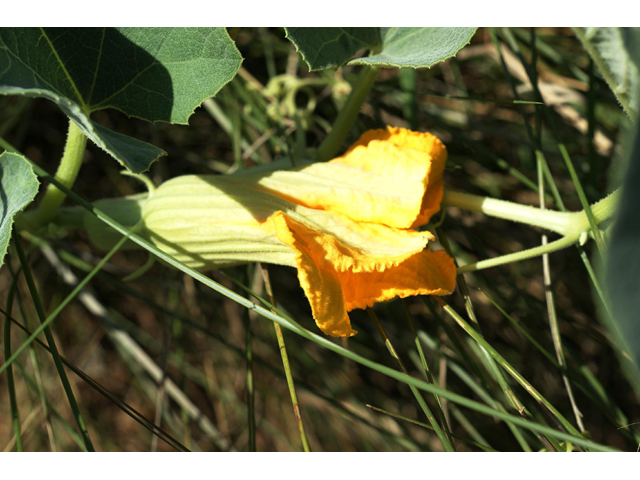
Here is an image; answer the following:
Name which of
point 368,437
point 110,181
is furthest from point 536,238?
point 110,181

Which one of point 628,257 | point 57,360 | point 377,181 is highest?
point 628,257

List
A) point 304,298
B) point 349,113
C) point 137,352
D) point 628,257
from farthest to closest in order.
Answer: point 304,298 < point 137,352 < point 349,113 < point 628,257

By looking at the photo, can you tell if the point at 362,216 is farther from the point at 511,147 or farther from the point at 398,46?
the point at 511,147

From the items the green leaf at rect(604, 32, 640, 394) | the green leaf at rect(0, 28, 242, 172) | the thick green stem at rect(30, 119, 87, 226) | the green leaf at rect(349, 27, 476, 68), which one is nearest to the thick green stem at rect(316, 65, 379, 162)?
the green leaf at rect(349, 27, 476, 68)

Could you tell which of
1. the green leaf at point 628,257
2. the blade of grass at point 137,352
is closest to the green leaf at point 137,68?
the green leaf at point 628,257

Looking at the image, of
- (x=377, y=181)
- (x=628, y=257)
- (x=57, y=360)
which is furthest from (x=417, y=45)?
(x=57, y=360)

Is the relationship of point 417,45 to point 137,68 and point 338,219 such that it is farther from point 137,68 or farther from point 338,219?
point 137,68
